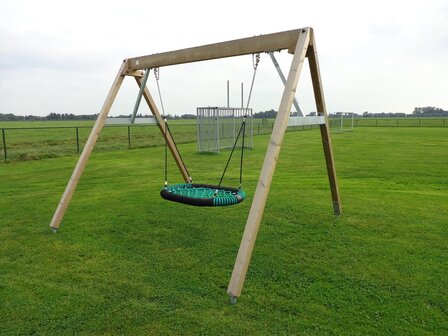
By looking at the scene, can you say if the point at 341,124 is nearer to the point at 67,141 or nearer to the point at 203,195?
the point at 67,141

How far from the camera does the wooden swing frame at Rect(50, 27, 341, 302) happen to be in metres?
2.80

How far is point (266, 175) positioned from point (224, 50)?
5.11 ft

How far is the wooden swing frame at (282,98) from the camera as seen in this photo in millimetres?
2801

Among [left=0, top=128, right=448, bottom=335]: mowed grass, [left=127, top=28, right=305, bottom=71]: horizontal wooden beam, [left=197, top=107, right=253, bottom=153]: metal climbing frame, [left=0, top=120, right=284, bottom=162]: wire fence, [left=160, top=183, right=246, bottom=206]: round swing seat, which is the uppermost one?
[left=127, top=28, right=305, bottom=71]: horizontal wooden beam

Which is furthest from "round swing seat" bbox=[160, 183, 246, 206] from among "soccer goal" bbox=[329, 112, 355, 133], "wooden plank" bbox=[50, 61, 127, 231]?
"soccer goal" bbox=[329, 112, 355, 133]

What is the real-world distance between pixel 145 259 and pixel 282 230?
5.68 ft

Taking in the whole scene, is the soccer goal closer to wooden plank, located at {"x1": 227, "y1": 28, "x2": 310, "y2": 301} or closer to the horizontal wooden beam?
the horizontal wooden beam

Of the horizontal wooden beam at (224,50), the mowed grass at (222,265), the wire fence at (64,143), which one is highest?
the horizontal wooden beam at (224,50)

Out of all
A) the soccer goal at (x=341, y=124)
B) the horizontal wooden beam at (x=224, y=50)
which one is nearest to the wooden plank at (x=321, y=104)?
the horizontal wooden beam at (x=224, y=50)


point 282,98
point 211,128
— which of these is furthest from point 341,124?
point 282,98

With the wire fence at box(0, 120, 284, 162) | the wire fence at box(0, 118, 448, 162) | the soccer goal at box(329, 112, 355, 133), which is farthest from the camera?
the soccer goal at box(329, 112, 355, 133)

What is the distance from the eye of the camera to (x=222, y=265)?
338 centimetres

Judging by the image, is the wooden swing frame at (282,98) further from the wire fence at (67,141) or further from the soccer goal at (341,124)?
the soccer goal at (341,124)

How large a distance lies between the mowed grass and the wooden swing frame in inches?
14.2
